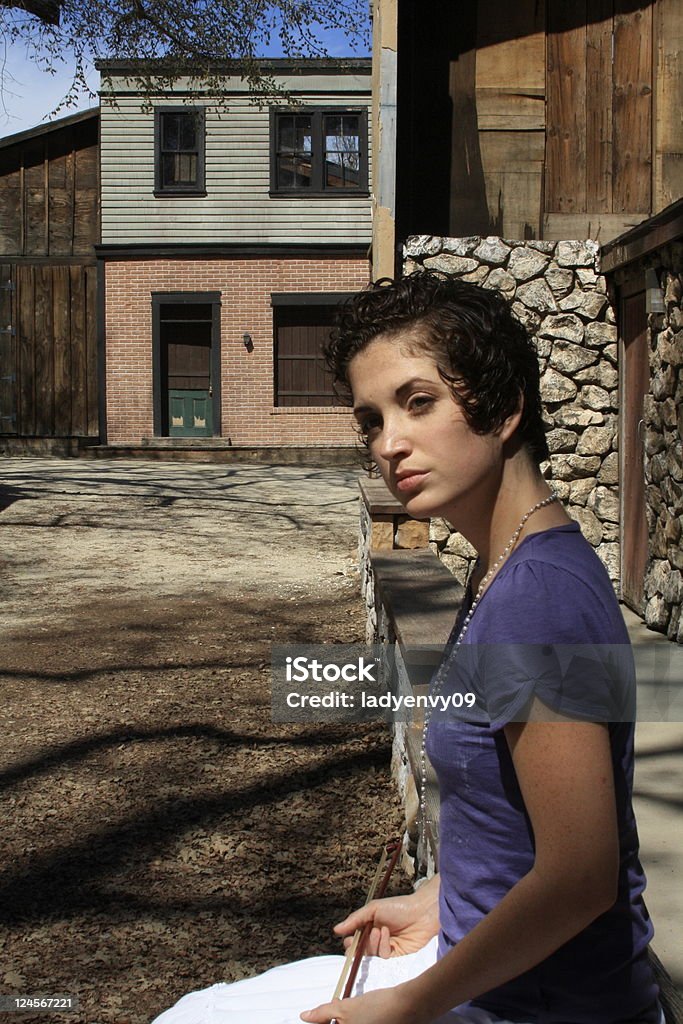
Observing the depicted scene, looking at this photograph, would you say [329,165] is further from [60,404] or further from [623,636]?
[623,636]

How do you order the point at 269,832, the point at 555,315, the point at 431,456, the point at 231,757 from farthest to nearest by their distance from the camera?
the point at 555,315
the point at 231,757
the point at 269,832
the point at 431,456

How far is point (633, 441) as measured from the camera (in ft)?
27.5

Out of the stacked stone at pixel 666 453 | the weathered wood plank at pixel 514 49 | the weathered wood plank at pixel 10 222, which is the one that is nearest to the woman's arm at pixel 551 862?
the stacked stone at pixel 666 453

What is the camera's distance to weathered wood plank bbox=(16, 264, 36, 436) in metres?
21.1

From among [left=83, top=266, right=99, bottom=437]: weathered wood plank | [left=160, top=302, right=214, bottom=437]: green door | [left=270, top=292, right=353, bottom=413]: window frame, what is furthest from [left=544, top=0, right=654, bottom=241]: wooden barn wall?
[left=83, top=266, right=99, bottom=437]: weathered wood plank

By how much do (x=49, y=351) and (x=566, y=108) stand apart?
14.5m

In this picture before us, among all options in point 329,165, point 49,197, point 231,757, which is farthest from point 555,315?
point 49,197

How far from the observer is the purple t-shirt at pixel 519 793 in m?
1.32

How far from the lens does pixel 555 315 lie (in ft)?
28.9

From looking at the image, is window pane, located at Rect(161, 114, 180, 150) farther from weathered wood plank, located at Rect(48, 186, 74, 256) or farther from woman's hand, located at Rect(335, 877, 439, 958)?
woman's hand, located at Rect(335, 877, 439, 958)

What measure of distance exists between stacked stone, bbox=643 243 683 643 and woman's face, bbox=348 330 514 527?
5615 millimetres

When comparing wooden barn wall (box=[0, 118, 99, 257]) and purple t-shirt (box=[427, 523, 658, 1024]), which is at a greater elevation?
wooden barn wall (box=[0, 118, 99, 257])

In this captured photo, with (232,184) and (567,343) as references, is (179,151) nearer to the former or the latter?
(232,184)

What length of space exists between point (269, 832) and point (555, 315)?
5.83 m
